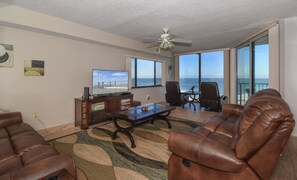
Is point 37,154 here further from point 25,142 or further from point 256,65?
point 256,65

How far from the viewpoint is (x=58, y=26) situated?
316 cm

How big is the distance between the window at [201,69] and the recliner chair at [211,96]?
5.76 feet

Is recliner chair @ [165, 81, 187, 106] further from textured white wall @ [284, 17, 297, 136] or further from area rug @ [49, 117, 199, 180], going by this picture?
textured white wall @ [284, 17, 297, 136]

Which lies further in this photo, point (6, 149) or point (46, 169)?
point (6, 149)

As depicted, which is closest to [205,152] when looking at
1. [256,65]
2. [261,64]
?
[261,64]

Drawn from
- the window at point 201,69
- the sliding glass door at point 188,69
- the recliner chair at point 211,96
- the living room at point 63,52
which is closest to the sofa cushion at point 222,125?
the living room at point 63,52

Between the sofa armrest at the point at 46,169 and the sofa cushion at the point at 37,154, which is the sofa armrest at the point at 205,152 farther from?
the sofa cushion at the point at 37,154

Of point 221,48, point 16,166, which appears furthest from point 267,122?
point 221,48

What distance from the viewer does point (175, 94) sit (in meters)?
5.56

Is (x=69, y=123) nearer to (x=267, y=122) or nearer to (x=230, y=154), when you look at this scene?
(x=230, y=154)

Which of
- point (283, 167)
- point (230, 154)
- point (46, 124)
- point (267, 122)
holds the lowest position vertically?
point (283, 167)

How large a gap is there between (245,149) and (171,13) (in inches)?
99.6

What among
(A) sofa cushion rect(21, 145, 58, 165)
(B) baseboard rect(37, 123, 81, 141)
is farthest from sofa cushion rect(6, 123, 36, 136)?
(B) baseboard rect(37, 123, 81, 141)

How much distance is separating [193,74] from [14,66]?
21.8 feet
